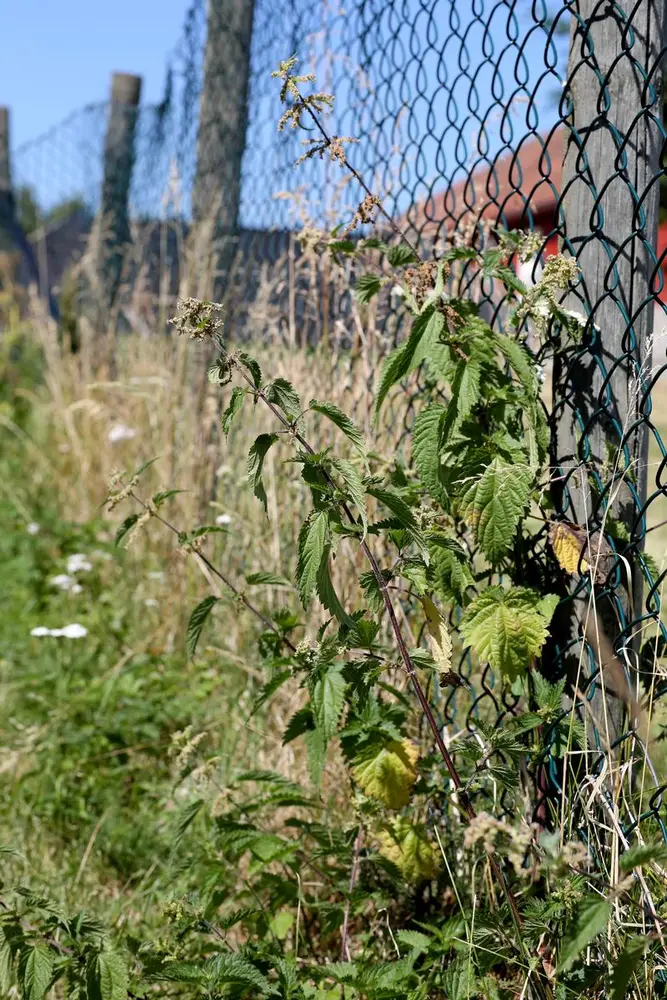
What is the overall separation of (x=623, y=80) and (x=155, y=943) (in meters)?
1.51

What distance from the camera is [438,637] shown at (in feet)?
5.34

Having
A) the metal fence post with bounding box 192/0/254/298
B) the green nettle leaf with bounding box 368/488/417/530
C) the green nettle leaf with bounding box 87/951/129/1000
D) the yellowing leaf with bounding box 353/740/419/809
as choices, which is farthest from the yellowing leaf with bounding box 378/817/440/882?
the metal fence post with bounding box 192/0/254/298

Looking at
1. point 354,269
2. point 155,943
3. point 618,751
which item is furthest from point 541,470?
point 354,269

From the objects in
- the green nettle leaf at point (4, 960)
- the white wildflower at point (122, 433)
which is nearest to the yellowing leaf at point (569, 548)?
the green nettle leaf at point (4, 960)

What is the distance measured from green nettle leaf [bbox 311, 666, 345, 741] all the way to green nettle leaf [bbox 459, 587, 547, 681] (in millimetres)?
210

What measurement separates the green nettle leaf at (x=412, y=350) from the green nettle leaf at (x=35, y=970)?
3.02 feet

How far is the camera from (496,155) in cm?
189

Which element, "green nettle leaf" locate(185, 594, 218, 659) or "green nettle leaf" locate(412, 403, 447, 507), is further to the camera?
"green nettle leaf" locate(185, 594, 218, 659)

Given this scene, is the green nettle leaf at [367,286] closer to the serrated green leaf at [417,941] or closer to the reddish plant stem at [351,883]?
the reddish plant stem at [351,883]

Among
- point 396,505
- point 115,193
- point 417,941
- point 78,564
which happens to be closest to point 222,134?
point 78,564

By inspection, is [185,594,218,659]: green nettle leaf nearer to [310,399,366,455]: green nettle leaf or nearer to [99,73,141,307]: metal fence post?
[310,399,366,455]: green nettle leaf

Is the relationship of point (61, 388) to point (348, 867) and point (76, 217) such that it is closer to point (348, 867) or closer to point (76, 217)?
point (348, 867)

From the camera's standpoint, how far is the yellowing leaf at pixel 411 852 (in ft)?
5.89

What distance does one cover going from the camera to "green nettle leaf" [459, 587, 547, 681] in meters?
1.52
